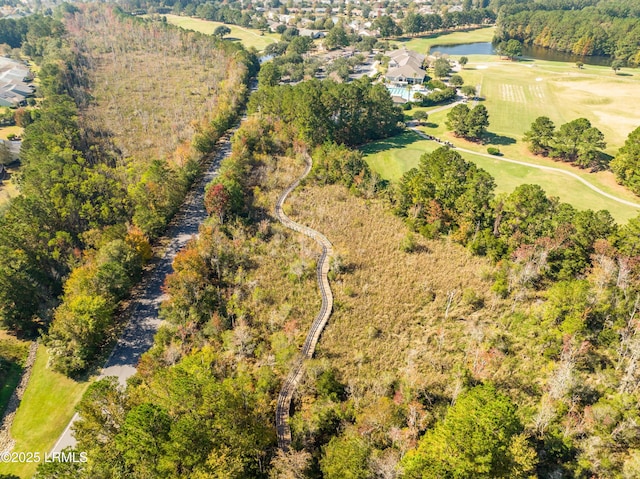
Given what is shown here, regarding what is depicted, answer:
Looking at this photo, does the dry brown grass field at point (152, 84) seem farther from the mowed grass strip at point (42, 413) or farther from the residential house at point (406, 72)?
→ the residential house at point (406, 72)

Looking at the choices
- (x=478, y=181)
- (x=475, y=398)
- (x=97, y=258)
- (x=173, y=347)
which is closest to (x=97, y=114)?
(x=97, y=258)

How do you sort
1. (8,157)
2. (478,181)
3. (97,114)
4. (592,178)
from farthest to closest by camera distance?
(97,114) < (8,157) < (592,178) < (478,181)

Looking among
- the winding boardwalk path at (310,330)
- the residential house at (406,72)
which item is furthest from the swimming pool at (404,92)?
the winding boardwalk path at (310,330)

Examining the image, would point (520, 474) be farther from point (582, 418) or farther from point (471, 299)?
point (471, 299)

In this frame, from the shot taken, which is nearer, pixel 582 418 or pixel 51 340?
pixel 582 418

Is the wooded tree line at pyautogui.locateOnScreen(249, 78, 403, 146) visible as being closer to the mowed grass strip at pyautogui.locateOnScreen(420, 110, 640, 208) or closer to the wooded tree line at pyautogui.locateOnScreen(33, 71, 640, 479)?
the mowed grass strip at pyautogui.locateOnScreen(420, 110, 640, 208)

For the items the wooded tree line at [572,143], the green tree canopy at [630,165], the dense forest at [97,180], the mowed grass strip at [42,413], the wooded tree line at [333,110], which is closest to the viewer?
the mowed grass strip at [42,413]

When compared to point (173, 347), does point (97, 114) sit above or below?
above

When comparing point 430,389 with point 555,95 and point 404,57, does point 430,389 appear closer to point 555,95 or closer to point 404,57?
point 555,95
